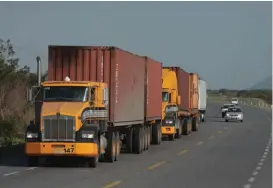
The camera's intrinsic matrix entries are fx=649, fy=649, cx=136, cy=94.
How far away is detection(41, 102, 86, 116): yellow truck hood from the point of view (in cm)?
1948

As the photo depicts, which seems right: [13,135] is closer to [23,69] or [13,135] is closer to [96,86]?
[23,69]

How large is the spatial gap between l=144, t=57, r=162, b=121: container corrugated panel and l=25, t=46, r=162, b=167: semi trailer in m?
1.05

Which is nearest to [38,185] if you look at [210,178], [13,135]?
[210,178]

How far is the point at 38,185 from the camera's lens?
15.0 meters

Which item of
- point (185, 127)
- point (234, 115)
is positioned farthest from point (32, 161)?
point (234, 115)

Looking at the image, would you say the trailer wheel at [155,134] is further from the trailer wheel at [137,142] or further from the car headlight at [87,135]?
the car headlight at [87,135]

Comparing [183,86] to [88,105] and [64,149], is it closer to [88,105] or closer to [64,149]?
[88,105]

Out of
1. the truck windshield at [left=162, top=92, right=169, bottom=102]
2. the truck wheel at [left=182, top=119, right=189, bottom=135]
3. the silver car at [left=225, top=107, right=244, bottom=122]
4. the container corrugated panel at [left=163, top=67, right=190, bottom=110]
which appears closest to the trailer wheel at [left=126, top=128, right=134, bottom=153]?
the truck windshield at [left=162, top=92, right=169, bottom=102]

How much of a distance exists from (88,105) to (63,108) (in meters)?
0.85

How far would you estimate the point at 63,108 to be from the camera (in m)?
19.6

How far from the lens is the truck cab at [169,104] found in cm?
3538

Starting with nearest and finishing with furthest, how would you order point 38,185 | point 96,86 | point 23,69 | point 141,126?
1. point 38,185
2. point 96,86
3. point 141,126
4. point 23,69

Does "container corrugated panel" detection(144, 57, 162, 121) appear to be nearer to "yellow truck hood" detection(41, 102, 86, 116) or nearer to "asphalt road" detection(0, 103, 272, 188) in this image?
"asphalt road" detection(0, 103, 272, 188)

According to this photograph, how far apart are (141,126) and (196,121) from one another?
20108 mm
